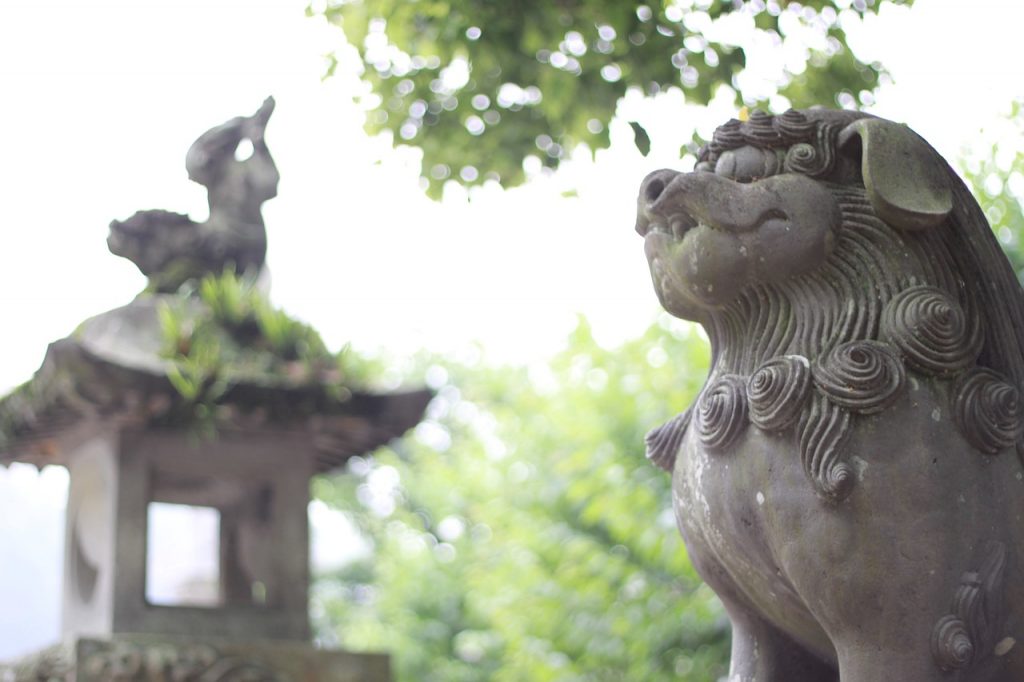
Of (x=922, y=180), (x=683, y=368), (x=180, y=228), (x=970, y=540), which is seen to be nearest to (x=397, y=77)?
(x=180, y=228)

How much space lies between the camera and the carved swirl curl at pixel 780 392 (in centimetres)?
266

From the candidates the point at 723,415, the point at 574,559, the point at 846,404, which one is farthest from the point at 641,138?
the point at 574,559

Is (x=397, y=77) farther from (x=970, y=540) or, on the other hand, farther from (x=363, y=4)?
(x=970, y=540)

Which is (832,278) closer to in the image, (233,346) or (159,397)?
(159,397)

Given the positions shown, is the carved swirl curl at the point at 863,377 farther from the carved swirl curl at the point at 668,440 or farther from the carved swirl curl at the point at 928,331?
the carved swirl curl at the point at 668,440

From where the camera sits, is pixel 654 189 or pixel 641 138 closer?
pixel 654 189

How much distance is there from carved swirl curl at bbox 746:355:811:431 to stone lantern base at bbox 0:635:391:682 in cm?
348

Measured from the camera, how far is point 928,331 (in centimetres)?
267

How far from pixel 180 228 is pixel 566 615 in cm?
601

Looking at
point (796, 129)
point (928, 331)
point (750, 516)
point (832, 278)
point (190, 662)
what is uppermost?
point (796, 129)

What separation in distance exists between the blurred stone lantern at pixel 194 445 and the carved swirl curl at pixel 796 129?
3434 mm

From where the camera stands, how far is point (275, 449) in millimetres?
6230

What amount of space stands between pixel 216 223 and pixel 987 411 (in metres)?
4.76

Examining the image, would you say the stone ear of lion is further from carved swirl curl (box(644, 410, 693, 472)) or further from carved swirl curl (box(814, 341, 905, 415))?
carved swirl curl (box(644, 410, 693, 472))
